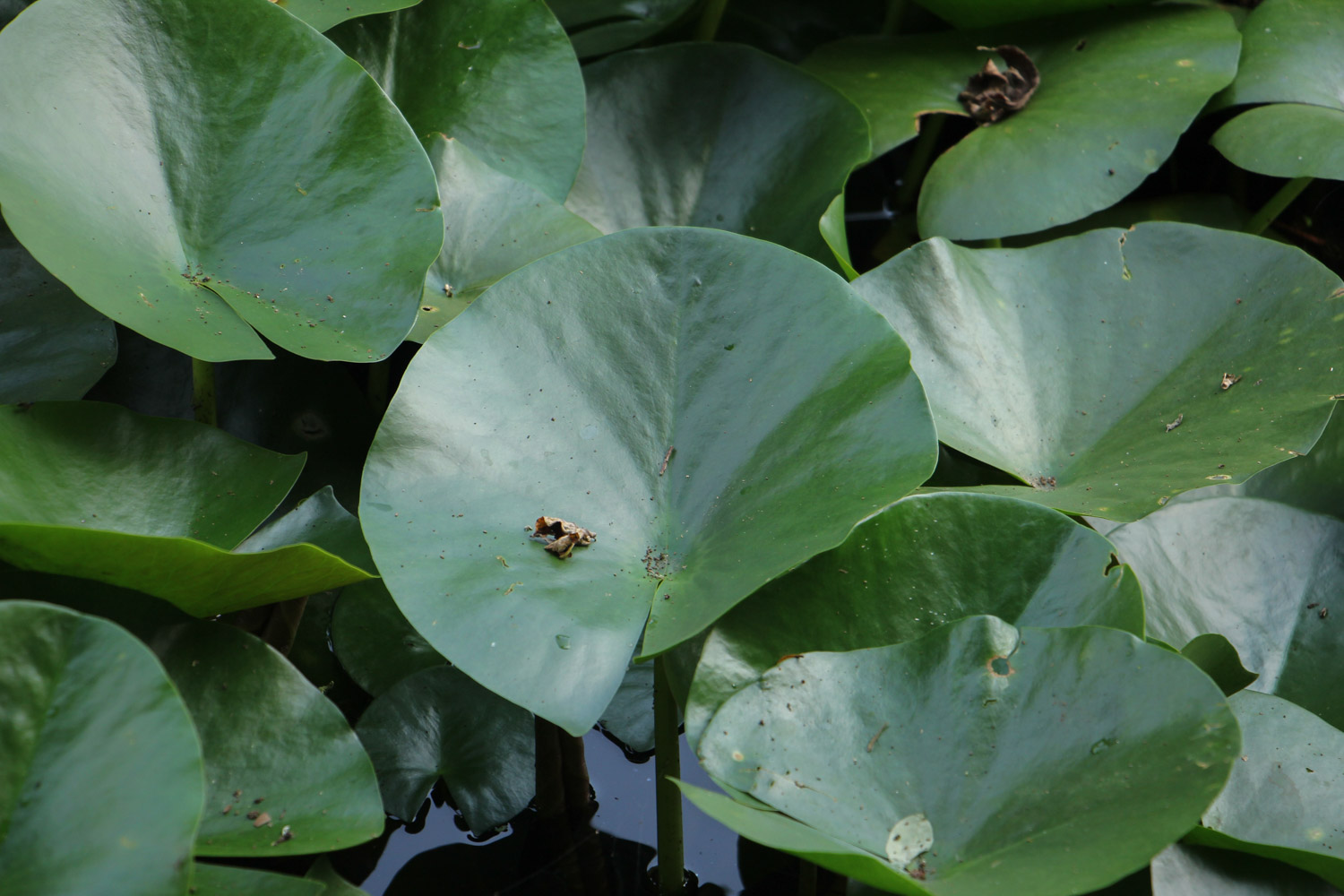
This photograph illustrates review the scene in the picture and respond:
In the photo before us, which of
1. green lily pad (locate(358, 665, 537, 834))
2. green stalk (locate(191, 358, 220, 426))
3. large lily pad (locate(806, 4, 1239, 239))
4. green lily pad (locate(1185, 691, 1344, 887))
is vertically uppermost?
large lily pad (locate(806, 4, 1239, 239))

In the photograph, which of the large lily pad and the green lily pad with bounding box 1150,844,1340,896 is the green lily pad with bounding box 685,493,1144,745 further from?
the large lily pad

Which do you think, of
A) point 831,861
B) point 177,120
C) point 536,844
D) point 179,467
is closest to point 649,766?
point 536,844

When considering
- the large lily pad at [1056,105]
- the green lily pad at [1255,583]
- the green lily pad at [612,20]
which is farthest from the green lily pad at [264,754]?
the green lily pad at [612,20]

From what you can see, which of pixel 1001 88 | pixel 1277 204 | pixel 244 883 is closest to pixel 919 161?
pixel 1001 88

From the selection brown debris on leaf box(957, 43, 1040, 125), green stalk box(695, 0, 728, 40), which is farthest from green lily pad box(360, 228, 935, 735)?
green stalk box(695, 0, 728, 40)

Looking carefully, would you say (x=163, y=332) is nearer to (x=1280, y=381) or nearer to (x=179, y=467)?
(x=179, y=467)
